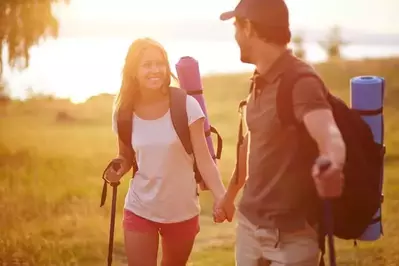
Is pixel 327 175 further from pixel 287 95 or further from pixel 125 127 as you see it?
pixel 125 127

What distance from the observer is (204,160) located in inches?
162

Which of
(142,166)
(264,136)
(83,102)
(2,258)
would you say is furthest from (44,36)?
(264,136)

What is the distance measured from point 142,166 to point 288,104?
1298 millimetres

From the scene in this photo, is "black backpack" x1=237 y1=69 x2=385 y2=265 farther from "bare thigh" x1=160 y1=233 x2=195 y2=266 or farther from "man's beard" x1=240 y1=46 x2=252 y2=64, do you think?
"bare thigh" x1=160 y1=233 x2=195 y2=266

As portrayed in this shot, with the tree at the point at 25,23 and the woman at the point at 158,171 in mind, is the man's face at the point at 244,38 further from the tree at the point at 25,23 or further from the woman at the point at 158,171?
the tree at the point at 25,23

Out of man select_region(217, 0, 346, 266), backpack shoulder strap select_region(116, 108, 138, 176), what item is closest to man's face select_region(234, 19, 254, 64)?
man select_region(217, 0, 346, 266)

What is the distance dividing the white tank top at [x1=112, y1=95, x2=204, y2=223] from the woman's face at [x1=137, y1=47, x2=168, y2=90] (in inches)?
7.0

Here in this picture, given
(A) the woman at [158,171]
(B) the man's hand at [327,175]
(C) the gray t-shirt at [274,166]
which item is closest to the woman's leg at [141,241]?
(A) the woman at [158,171]

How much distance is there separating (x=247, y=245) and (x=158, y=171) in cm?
83

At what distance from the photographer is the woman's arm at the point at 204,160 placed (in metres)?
4.08

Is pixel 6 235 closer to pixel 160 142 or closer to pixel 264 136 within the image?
pixel 160 142

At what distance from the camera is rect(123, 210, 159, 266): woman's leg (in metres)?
4.07

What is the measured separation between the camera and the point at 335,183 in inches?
108

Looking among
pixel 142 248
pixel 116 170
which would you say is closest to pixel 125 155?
pixel 116 170
